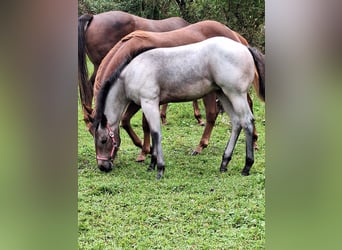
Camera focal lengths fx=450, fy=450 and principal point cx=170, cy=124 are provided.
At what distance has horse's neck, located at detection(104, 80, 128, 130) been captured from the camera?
1.86 meters

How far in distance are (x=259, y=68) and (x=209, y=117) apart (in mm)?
313

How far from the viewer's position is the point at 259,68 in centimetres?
163

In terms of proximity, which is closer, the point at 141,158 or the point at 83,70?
the point at 83,70

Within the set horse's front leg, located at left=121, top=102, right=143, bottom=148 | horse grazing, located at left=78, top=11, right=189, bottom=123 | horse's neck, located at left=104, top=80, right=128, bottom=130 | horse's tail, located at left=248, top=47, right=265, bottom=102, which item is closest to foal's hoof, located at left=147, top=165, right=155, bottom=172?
horse's front leg, located at left=121, top=102, right=143, bottom=148

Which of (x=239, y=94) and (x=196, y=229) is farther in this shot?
(x=239, y=94)

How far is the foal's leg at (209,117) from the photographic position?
6.01 ft

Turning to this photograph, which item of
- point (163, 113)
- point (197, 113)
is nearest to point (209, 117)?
point (197, 113)

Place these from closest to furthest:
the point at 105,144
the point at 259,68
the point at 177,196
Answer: the point at 259,68
the point at 177,196
the point at 105,144

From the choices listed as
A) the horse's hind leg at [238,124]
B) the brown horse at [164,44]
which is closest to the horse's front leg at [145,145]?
the brown horse at [164,44]

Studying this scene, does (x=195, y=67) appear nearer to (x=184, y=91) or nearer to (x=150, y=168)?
(x=184, y=91)

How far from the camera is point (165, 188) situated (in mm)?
1786
